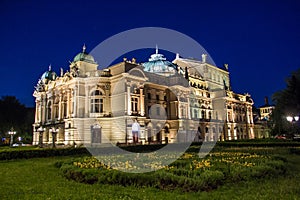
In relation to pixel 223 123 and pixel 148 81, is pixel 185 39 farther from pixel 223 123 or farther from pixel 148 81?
pixel 223 123

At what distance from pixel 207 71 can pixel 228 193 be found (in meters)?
70.4

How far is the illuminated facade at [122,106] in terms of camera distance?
44.3m

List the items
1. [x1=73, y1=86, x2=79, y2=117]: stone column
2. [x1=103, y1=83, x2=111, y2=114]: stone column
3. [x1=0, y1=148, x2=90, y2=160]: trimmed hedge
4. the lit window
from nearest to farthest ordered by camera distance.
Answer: [x1=0, y1=148, x2=90, y2=160]: trimmed hedge → [x1=73, y1=86, x2=79, y2=117]: stone column → the lit window → [x1=103, y1=83, x2=111, y2=114]: stone column

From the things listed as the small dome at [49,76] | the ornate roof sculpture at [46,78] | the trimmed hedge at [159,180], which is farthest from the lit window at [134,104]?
the trimmed hedge at [159,180]

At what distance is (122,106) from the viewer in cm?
4375

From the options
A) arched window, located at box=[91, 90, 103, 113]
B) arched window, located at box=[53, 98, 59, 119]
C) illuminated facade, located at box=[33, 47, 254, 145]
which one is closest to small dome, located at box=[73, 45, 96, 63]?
illuminated facade, located at box=[33, 47, 254, 145]

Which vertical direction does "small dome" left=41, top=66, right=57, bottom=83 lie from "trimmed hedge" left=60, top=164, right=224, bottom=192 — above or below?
above

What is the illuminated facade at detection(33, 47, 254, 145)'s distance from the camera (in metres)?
44.3

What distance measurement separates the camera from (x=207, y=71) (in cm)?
7731

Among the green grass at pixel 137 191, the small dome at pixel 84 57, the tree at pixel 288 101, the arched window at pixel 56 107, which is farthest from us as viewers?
the arched window at pixel 56 107

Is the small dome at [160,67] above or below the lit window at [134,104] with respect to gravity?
above

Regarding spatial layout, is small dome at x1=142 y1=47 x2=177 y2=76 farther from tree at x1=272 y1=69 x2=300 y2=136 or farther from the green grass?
the green grass

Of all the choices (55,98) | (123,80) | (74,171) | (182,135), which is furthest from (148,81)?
(74,171)

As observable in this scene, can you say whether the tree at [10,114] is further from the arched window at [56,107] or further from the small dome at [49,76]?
the arched window at [56,107]
